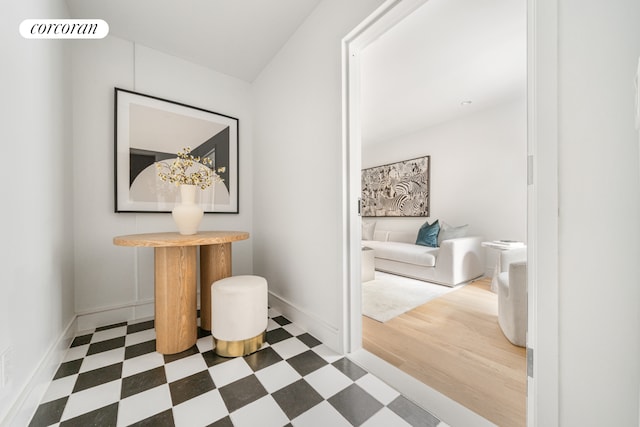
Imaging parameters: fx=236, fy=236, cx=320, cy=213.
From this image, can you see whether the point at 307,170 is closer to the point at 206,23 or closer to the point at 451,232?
the point at 206,23

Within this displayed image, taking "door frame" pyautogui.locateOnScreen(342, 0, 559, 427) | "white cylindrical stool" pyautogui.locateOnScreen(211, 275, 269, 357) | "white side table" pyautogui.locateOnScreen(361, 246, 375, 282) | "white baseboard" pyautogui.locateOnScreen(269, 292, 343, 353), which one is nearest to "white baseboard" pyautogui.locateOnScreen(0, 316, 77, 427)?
"white cylindrical stool" pyautogui.locateOnScreen(211, 275, 269, 357)

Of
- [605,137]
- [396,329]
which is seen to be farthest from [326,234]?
[605,137]

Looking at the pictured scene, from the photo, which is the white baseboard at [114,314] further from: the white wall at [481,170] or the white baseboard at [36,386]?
the white wall at [481,170]

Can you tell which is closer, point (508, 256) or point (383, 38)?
point (383, 38)

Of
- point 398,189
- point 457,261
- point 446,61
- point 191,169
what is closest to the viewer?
point 191,169

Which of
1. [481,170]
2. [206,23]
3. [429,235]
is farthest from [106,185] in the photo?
[481,170]

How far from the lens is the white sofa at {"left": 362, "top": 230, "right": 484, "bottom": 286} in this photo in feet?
9.73

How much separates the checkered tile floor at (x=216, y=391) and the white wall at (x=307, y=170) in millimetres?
315

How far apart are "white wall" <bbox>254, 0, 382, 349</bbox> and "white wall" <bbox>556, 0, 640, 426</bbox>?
3.16 ft

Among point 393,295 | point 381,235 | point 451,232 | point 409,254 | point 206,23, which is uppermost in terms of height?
point 206,23

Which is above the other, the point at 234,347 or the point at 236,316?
the point at 236,316

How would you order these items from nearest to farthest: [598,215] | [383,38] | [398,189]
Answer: [598,215], [383,38], [398,189]

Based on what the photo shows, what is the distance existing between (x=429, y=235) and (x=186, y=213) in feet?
11.0

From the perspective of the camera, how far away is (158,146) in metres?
2.06
